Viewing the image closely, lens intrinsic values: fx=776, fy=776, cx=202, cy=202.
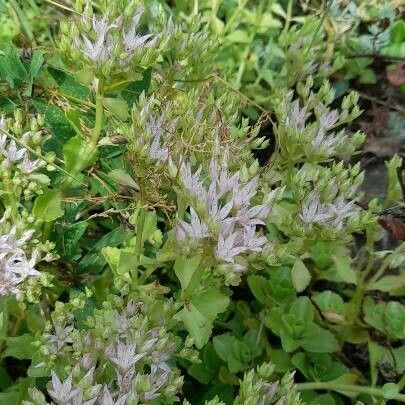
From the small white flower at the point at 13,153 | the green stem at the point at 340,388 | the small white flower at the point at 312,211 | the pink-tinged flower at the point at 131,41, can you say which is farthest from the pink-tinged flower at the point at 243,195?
the green stem at the point at 340,388

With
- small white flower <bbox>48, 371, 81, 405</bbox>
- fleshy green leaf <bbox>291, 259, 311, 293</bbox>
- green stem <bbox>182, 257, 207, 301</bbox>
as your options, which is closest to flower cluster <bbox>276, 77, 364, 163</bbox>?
fleshy green leaf <bbox>291, 259, 311, 293</bbox>

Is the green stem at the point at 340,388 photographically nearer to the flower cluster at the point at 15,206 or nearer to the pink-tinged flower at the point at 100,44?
the flower cluster at the point at 15,206

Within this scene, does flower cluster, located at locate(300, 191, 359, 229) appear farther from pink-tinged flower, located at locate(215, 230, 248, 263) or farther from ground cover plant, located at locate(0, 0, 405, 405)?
pink-tinged flower, located at locate(215, 230, 248, 263)

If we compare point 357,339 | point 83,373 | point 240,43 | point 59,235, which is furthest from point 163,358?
point 240,43

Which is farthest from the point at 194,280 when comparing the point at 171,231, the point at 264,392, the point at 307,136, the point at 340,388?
the point at 340,388

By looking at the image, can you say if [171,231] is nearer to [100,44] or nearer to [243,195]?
[243,195]

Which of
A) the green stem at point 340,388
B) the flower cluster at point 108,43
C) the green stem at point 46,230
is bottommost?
the green stem at point 340,388

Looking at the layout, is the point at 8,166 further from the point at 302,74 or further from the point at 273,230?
the point at 302,74
